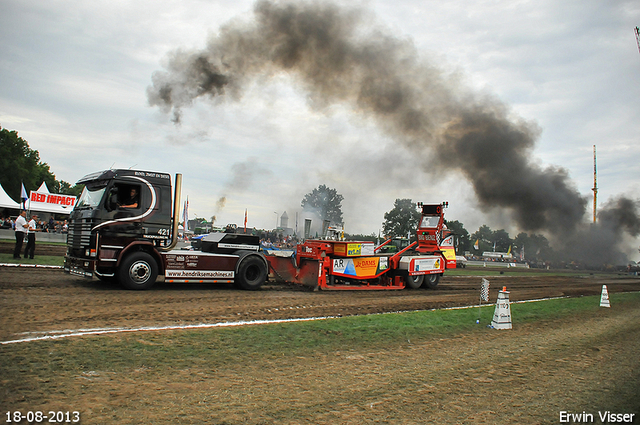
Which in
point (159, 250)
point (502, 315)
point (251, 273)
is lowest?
point (502, 315)

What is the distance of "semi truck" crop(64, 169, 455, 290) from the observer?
1072 centimetres

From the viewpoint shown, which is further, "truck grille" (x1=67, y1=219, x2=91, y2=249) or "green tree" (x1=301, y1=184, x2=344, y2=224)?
"green tree" (x1=301, y1=184, x2=344, y2=224)

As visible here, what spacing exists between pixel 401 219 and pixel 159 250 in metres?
68.0

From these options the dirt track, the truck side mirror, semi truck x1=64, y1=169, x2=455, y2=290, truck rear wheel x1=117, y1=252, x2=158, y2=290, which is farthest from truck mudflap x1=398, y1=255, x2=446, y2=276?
the truck side mirror

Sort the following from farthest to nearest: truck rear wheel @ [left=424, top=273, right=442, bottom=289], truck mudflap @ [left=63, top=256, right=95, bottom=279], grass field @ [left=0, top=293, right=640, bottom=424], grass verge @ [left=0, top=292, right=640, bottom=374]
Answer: truck rear wheel @ [left=424, top=273, right=442, bottom=289], truck mudflap @ [left=63, top=256, right=95, bottom=279], grass verge @ [left=0, top=292, right=640, bottom=374], grass field @ [left=0, top=293, right=640, bottom=424]

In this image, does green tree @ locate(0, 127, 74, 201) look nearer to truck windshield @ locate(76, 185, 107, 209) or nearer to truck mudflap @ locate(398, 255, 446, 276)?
truck windshield @ locate(76, 185, 107, 209)

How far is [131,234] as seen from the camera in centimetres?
1098

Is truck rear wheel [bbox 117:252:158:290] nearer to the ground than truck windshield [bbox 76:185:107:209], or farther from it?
nearer to the ground

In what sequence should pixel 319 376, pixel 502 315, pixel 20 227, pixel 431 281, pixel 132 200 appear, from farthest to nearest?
1. pixel 431 281
2. pixel 20 227
3. pixel 132 200
4. pixel 502 315
5. pixel 319 376

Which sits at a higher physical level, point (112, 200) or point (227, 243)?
point (112, 200)

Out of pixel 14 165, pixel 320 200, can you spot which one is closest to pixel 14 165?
pixel 14 165

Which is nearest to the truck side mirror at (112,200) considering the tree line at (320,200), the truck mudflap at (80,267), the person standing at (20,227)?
the truck mudflap at (80,267)

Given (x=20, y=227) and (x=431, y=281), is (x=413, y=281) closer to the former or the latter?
(x=431, y=281)

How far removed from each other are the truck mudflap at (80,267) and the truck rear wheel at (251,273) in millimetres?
4054
